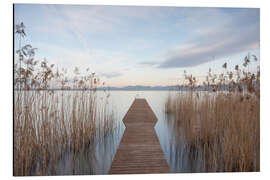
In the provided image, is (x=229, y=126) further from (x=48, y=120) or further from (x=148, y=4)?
(x=48, y=120)

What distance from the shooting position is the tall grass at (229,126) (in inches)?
61.8

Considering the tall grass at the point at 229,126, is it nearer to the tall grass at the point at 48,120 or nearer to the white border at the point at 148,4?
the white border at the point at 148,4

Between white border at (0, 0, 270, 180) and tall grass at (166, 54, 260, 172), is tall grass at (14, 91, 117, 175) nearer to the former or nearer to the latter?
white border at (0, 0, 270, 180)

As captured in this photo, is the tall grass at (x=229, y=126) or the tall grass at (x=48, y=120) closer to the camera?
the tall grass at (x=48, y=120)

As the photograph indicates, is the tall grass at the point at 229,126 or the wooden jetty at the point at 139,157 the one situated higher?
the tall grass at the point at 229,126

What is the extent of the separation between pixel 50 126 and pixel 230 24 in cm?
265

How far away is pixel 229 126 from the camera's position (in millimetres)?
1645

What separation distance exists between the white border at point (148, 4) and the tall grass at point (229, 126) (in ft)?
0.28

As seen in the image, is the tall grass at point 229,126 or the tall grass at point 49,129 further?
the tall grass at point 229,126

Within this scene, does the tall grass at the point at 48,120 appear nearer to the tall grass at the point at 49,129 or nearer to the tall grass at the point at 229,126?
the tall grass at the point at 49,129

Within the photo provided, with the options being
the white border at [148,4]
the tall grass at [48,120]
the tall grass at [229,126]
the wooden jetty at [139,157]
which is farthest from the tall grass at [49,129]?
the tall grass at [229,126]

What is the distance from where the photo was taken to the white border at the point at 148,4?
1.46 m

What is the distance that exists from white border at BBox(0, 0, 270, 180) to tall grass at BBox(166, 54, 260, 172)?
85mm
